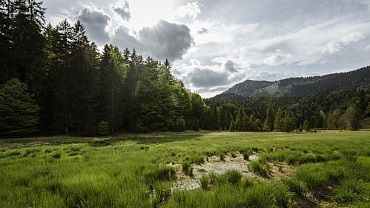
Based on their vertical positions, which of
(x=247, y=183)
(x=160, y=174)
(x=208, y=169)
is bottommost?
(x=208, y=169)

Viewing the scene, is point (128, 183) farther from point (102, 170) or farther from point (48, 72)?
point (48, 72)

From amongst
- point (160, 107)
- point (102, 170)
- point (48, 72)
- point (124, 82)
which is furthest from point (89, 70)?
point (102, 170)

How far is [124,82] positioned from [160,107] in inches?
356

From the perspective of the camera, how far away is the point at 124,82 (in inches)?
2520

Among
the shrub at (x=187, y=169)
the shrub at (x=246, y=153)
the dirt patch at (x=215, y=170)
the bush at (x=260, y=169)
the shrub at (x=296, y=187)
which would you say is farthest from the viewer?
the shrub at (x=246, y=153)

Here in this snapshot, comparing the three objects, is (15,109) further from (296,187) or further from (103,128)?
(296,187)

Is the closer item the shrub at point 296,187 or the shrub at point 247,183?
the shrub at point 247,183

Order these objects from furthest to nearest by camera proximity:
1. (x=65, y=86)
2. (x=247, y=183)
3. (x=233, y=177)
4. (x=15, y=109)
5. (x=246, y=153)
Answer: (x=65, y=86) < (x=15, y=109) < (x=246, y=153) < (x=233, y=177) < (x=247, y=183)

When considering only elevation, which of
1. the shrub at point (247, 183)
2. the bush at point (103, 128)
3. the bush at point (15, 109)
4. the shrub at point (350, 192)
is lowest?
the shrub at point (350, 192)

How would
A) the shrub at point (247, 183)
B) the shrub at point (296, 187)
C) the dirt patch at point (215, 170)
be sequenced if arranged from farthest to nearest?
the dirt patch at point (215, 170), the shrub at point (296, 187), the shrub at point (247, 183)

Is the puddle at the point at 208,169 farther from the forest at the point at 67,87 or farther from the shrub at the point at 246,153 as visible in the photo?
the forest at the point at 67,87

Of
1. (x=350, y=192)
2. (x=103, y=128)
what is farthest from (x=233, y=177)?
(x=103, y=128)

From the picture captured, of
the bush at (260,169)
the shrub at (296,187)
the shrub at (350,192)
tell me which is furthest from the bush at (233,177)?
the shrub at (350,192)

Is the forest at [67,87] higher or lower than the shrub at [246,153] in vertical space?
higher
